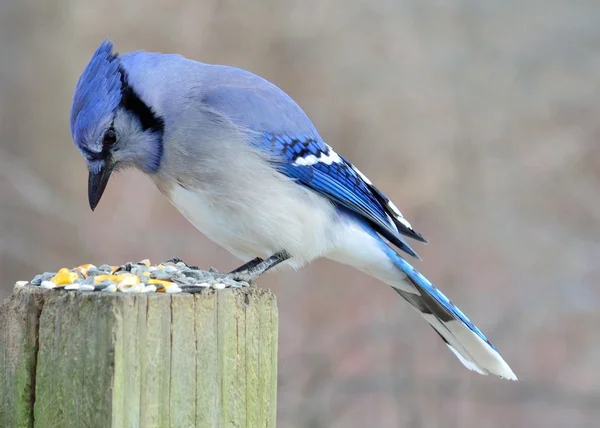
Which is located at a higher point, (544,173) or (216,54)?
(216,54)

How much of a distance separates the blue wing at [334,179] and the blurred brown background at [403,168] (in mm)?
2136

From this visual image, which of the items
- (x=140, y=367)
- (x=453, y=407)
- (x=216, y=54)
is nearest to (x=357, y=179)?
(x=140, y=367)

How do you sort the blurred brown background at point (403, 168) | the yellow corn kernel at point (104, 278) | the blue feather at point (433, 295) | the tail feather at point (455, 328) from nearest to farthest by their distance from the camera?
the yellow corn kernel at point (104, 278), the tail feather at point (455, 328), the blue feather at point (433, 295), the blurred brown background at point (403, 168)

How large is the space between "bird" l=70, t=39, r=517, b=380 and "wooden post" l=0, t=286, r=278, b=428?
2.99 ft

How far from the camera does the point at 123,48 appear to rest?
6.47m

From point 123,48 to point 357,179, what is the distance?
3.68m

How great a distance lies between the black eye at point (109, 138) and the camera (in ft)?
9.05

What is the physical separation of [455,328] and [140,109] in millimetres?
1322

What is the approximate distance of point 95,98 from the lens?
2637mm

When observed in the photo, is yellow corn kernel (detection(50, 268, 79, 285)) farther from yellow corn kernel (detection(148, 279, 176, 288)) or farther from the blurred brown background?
the blurred brown background

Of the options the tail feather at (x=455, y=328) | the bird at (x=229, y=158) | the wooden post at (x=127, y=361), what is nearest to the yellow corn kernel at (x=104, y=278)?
the wooden post at (x=127, y=361)

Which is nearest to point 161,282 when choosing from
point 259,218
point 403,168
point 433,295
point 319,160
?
point 259,218

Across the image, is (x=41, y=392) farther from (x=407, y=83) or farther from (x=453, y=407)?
(x=407, y=83)

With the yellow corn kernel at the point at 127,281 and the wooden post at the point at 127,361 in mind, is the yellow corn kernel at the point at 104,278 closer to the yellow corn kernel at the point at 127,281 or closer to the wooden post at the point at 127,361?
the yellow corn kernel at the point at 127,281
